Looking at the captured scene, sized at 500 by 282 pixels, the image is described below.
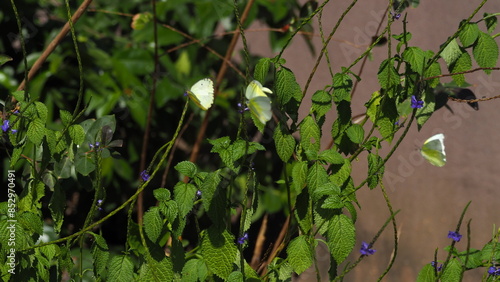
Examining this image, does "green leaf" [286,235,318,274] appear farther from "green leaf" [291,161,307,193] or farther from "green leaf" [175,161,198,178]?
"green leaf" [175,161,198,178]

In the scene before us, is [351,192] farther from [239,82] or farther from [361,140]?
[239,82]

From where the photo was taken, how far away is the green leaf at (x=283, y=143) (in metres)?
1.65

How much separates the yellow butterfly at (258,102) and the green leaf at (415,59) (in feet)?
1.14

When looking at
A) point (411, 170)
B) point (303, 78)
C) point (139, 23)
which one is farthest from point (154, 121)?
point (411, 170)

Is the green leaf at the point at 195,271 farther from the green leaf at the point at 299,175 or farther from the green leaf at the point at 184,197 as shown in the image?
the green leaf at the point at 299,175

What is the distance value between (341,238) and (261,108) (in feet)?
1.03

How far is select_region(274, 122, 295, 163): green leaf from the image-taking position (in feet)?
5.41

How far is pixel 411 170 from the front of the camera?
3350mm

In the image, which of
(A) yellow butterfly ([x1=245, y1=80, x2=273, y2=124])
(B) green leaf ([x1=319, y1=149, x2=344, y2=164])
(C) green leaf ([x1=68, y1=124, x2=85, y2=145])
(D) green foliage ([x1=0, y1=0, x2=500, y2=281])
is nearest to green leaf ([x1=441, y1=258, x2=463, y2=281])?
(D) green foliage ([x1=0, y1=0, x2=500, y2=281])

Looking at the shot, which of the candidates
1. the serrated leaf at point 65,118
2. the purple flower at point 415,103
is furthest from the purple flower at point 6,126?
the purple flower at point 415,103

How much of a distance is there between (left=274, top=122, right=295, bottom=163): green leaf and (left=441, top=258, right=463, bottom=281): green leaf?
426 mm

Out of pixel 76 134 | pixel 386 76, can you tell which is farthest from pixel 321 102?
pixel 76 134

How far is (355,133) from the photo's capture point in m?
1.69

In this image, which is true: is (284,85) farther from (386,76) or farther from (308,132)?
(386,76)
